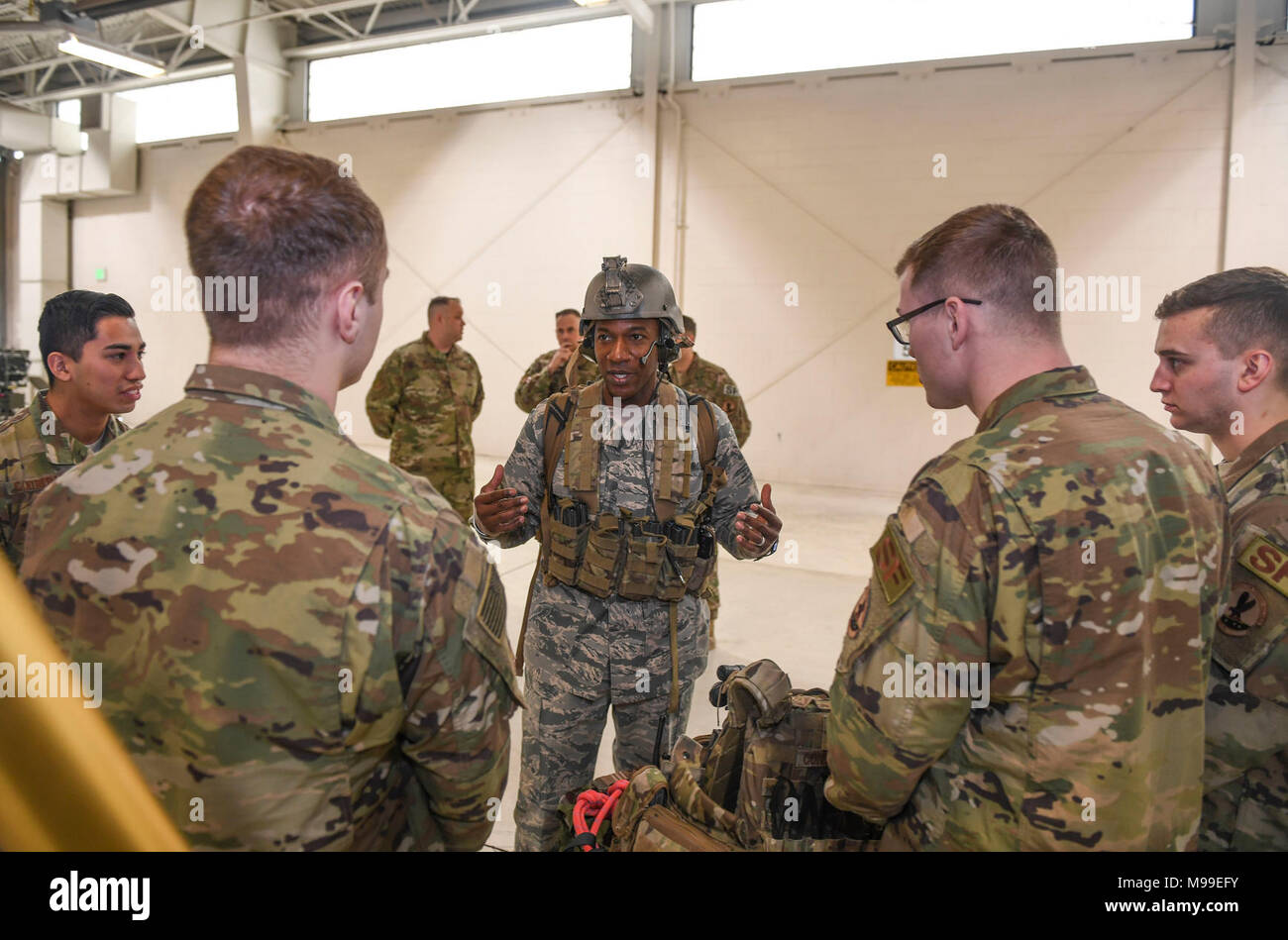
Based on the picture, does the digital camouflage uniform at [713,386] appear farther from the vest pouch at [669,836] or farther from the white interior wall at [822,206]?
the white interior wall at [822,206]

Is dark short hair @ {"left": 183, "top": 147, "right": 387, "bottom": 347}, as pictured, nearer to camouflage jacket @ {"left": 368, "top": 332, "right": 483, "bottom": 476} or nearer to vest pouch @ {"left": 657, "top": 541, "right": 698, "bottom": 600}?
vest pouch @ {"left": 657, "top": 541, "right": 698, "bottom": 600}

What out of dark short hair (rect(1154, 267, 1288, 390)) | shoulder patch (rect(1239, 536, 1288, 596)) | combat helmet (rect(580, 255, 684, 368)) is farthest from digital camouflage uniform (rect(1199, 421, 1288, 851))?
combat helmet (rect(580, 255, 684, 368))

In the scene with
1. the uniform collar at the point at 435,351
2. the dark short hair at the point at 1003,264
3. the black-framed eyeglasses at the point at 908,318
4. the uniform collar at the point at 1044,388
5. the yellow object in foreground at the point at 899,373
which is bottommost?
the uniform collar at the point at 1044,388

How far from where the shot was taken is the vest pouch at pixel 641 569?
2.46 meters

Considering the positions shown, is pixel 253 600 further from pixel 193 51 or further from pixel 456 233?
pixel 193 51

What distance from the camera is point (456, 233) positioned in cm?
1162

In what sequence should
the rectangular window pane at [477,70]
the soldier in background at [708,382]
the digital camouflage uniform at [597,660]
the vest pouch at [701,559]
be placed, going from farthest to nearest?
the rectangular window pane at [477,70] < the soldier in background at [708,382] < the vest pouch at [701,559] < the digital camouflage uniform at [597,660]

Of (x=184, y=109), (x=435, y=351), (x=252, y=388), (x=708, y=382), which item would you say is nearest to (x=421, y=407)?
(x=435, y=351)

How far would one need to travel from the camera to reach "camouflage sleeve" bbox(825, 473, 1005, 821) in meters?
1.31

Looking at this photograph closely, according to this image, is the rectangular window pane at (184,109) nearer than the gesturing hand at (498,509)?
No

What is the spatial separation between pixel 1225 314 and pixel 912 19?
887cm

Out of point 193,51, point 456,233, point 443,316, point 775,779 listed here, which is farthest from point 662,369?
point 193,51

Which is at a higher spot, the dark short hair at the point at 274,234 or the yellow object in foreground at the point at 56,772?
the dark short hair at the point at 274,234

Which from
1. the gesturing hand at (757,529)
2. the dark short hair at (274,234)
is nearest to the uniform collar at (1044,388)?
the gesturing hand at (757,529)
